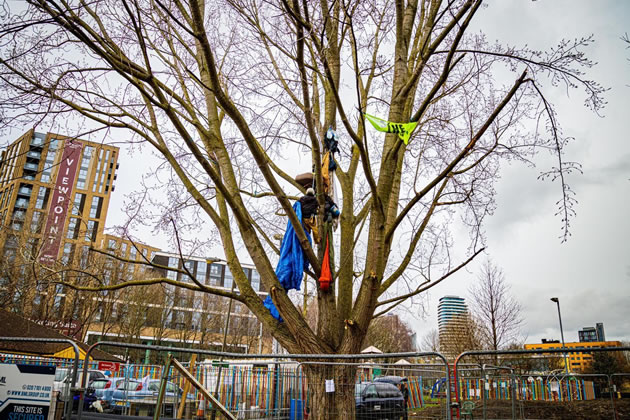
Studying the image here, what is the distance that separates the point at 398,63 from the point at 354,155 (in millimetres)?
1658

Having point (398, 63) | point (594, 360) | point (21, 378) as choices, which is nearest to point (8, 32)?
point (21, 378)

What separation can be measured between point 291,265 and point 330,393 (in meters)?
1.76

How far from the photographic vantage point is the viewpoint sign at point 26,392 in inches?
→ 190

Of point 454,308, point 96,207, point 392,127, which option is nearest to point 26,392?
point 392,127

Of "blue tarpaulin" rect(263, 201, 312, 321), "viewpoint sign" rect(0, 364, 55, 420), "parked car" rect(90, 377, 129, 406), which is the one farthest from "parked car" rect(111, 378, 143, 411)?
"blue tarpaulin" rect(263, 201, 312, 321)

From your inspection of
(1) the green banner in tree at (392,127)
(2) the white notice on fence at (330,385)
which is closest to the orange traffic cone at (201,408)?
(2) the white notice on fence at (330,385)

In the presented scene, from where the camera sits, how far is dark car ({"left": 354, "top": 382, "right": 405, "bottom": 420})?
6765mm

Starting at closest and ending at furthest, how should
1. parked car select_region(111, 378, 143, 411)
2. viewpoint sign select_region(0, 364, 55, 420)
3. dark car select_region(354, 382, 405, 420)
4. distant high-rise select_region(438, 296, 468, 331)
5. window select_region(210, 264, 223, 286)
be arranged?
viewpoint sign select_region(0, 364, 55, 420), dark car select_region(354, 382, 405, 420), parked car select_region(111, 378, 143, 411), distant high-rise select_region(438, 296, 468, 331), window select_region(210, 264, 223, 286)

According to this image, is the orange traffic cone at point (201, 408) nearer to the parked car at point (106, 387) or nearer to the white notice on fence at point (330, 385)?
the white notice on fence at point (330, 385)

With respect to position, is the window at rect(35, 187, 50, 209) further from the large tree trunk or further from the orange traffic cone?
the large tree trunk

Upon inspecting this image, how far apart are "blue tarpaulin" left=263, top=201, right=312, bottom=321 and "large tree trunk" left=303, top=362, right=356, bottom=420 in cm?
93

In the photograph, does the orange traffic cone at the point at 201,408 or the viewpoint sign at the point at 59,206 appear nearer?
the viewpoint sign at the point at 59,206

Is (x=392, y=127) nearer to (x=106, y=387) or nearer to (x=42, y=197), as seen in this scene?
(x=106, y=387)

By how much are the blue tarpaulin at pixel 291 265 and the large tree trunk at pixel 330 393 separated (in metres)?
0.93
